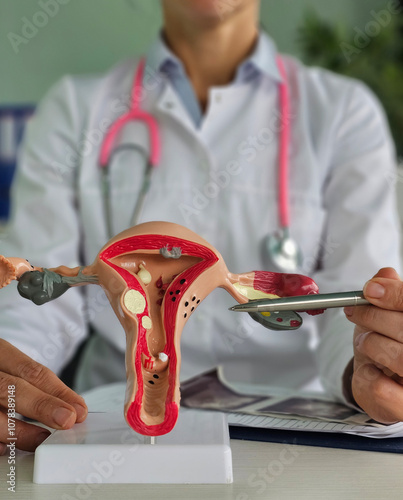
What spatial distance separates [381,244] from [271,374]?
24 centimetres

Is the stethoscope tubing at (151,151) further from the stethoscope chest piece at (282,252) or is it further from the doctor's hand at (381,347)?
the doctor's hand at (381,347)

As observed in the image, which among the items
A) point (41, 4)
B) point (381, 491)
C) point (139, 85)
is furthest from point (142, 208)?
point (41, 4)

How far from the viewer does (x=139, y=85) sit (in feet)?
3.08

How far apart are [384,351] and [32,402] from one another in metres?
0.27

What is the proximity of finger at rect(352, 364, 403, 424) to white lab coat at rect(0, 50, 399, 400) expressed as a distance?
0.31m

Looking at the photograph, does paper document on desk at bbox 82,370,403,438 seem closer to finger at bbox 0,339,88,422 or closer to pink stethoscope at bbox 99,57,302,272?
finger at bbox 0,339,88,422

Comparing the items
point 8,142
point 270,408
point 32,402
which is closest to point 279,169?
point 270,408

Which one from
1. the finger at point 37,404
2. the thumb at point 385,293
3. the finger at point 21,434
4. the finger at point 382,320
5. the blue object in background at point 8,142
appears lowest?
the blue object in background at point 8,142

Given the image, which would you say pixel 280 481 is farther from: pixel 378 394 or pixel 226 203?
pixel 226 203

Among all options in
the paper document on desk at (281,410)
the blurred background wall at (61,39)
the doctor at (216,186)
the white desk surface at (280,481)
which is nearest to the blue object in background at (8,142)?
the blurred background wall at (61,39)

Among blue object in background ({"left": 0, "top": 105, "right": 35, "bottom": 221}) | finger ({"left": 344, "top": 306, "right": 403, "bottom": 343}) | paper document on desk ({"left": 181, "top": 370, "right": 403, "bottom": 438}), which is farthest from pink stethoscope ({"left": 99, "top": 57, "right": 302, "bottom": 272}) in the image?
blue object in background ({"left": 0, "top": 105, "right": 35, "bottom": 221})

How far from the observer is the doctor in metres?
0.85

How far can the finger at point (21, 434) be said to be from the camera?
0.45 meters

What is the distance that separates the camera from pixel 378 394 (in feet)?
1.52
